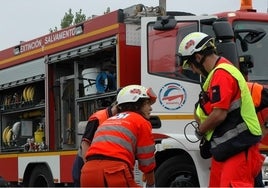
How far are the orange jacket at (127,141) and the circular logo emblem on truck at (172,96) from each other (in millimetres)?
2676

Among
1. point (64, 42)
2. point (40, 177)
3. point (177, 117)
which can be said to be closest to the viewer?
point (177, 117)

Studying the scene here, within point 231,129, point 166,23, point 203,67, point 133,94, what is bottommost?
point 231,129

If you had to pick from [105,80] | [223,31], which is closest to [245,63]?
[223,31]

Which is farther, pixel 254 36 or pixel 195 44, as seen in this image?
pixel 254 36

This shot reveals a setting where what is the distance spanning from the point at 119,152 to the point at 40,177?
5.72 m

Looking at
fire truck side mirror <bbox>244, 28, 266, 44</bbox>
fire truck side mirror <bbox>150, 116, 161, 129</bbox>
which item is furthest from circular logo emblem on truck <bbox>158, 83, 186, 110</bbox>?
fire truck side mirror <bbox>244, 28, 266, 44</bbox>

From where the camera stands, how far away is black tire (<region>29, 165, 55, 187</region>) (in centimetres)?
943

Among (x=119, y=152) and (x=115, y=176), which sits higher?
(x=119, y=152)

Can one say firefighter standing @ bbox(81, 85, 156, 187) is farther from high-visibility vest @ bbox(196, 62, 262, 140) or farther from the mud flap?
high-visibility vest @ bbox(196, 62, 262, 140)

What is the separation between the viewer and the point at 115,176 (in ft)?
13.6

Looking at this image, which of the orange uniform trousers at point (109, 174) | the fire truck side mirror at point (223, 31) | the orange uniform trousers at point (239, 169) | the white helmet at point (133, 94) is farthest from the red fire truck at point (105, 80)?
the orange uniform trousers at point (109, 174)

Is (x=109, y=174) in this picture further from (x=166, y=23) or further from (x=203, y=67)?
(x=166, y=23)

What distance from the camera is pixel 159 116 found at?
7145mm

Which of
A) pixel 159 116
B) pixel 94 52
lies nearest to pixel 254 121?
pixel 159 116
